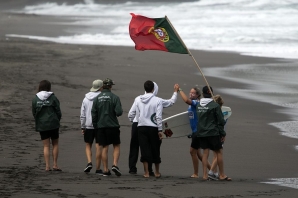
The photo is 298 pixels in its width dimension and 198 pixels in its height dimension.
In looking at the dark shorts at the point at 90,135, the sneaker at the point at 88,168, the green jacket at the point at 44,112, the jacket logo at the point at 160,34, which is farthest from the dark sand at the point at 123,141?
the jacket logo at the point at 160,34

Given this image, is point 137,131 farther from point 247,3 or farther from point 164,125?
point 247,3

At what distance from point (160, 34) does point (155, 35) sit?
0.26 ft

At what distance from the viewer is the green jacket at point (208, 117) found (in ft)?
31.2

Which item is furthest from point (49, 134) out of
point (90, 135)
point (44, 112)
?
point (90, 135)

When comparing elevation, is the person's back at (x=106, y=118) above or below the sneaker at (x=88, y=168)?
above

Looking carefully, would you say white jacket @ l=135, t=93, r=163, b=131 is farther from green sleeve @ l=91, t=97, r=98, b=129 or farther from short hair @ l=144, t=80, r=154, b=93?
green sleeve @ l=91, t=97, r=98, b=129

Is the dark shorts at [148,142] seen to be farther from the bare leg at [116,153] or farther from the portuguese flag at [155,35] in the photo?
the portuguese flag at [155,35]

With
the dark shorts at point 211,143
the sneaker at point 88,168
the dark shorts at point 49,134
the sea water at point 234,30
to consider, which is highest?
the sea water at point 234,30

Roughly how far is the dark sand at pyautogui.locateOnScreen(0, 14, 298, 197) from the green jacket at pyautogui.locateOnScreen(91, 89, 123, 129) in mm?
688

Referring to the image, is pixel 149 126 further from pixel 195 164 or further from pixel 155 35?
pixel 155 35

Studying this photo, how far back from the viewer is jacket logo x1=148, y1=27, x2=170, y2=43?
33.7ft

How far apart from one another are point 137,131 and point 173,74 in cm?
1197

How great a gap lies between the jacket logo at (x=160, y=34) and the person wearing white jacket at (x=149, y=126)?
33.0 inches

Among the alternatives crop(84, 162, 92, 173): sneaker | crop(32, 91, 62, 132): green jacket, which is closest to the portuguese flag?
crop(32, 91, 62, 132): green jacket
